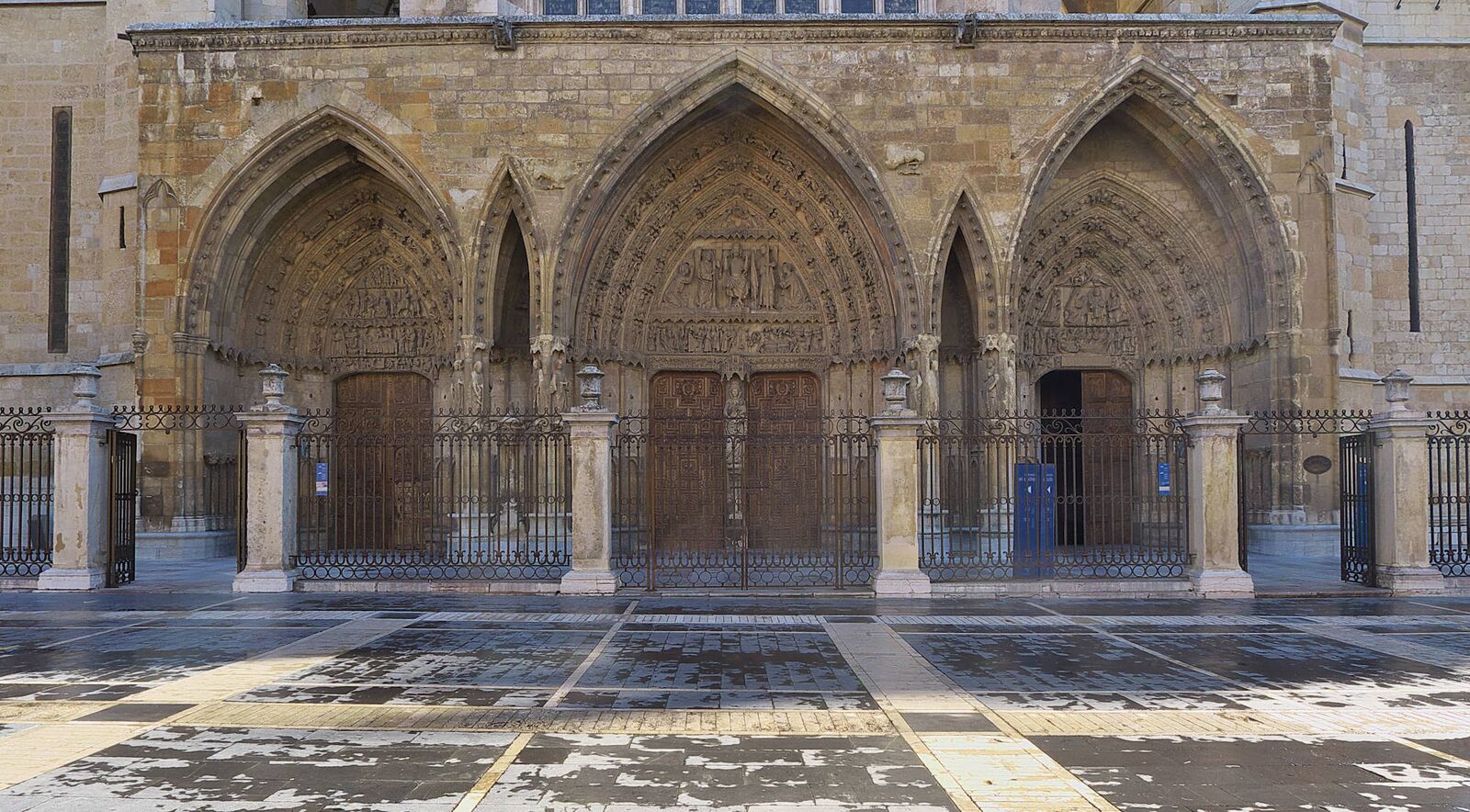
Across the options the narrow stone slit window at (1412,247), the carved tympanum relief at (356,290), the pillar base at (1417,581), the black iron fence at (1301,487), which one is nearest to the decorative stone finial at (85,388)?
the carved tympanum relief at (356,290)

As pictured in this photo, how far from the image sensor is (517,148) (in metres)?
15.7

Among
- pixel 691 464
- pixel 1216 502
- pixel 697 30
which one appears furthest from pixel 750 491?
pixel 1216 502

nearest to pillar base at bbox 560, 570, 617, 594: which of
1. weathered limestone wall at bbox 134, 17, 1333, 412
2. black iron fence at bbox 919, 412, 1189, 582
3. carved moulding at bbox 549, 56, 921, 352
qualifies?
black iron fence at bbox 919, 412, 1189, 582

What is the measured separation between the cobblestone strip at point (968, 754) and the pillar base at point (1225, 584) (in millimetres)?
5262

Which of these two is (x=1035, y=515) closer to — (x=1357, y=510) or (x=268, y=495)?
(x=1357, y=510)

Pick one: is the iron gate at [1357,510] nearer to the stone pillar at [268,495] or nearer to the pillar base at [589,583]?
the pillar base at [589,583]

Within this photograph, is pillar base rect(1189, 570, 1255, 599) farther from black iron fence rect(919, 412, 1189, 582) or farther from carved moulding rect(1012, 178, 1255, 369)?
carved moulding rect(1012, 178, 1255, 369)

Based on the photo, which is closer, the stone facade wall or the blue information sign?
the blue information sign

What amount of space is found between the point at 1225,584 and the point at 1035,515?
302 cm

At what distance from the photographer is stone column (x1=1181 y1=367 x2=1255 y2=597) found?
1162cm

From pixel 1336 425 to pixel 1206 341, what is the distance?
2.69 metres

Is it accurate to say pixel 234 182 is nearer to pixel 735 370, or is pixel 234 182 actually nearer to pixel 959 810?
pixel 735 370

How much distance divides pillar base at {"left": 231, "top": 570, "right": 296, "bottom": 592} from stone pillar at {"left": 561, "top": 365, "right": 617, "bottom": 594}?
3.09 metres

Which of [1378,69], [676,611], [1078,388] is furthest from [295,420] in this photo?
[1378,69]
